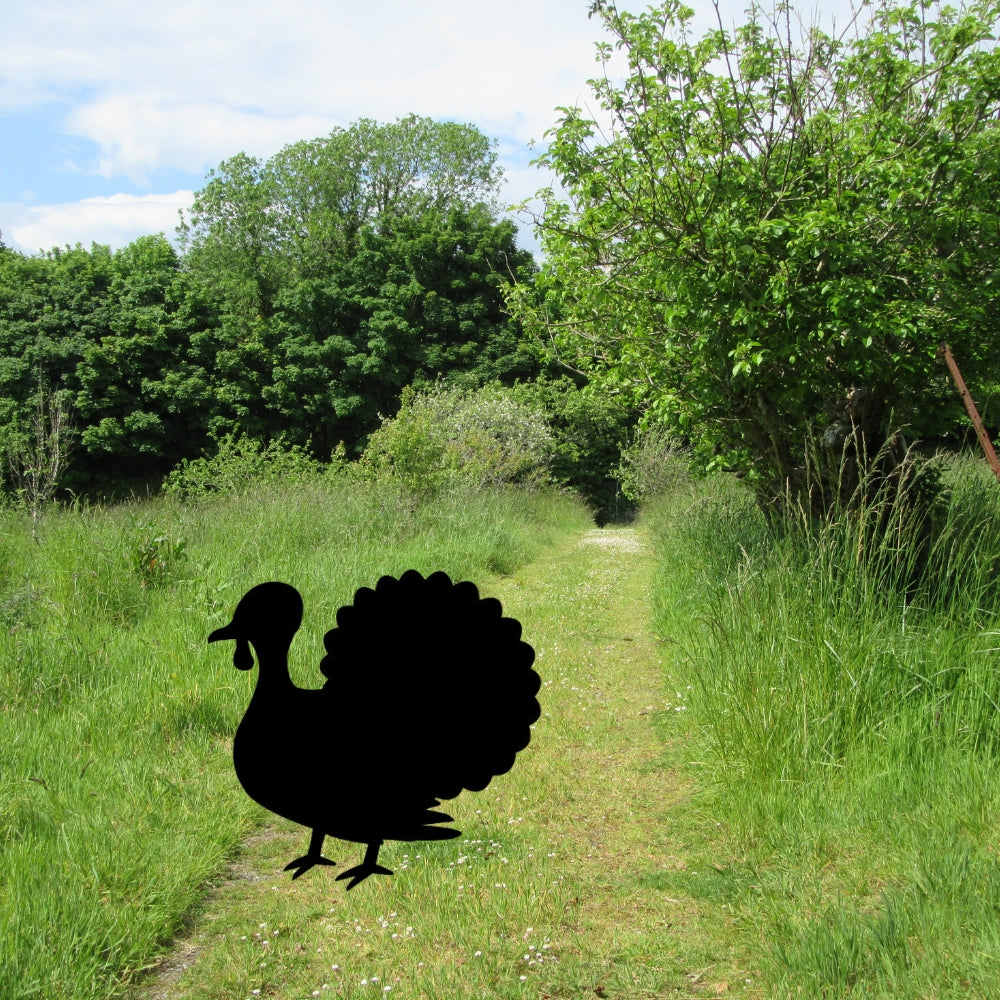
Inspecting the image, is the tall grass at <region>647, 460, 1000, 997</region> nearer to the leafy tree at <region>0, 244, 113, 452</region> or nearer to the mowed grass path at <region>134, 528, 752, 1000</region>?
the mowed grass path at <region>134, 528, 752, 1000</region>

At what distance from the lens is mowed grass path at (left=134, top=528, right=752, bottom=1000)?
2256mm

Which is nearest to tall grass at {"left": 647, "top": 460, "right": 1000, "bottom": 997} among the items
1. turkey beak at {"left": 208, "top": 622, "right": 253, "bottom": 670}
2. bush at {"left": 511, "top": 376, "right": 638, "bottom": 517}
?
turkey beak at {"left": 208, "top": 622, "right": 253, "bottom": 670}

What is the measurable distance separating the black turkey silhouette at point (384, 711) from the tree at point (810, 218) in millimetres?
3636

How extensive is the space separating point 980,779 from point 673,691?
6.58ft

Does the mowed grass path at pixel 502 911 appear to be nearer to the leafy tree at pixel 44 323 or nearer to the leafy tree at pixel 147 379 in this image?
the leafy tree at pixel 147 379

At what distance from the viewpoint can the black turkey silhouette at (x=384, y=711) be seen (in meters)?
0.65

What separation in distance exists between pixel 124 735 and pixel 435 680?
238 cm

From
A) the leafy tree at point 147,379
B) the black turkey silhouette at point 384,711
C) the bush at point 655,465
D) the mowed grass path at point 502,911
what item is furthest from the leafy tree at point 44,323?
the black turkey silhouette at point 384,711

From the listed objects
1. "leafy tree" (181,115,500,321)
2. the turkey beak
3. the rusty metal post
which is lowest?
the turkey beak

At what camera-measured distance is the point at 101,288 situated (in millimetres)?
28719

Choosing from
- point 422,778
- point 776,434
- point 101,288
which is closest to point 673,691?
point 776,434

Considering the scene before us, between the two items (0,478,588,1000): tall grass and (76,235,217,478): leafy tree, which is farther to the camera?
(76,235,217,478): leafy tree

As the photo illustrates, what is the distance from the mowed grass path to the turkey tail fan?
155cm

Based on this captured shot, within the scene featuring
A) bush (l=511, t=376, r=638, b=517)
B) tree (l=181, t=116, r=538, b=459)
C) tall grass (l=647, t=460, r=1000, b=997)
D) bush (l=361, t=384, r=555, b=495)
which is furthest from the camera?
tree (l=181, t=116, r=538, b=459)
